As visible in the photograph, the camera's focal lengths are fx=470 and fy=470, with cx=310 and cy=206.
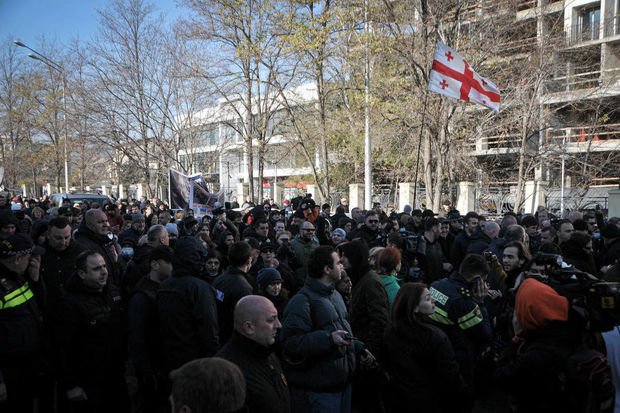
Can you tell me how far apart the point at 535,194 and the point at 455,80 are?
1578cm

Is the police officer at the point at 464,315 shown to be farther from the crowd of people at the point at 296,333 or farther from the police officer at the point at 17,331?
the police officer at the point at 17,331

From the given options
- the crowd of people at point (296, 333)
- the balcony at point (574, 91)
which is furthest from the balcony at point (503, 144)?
the crowd of people at point (296, 333)

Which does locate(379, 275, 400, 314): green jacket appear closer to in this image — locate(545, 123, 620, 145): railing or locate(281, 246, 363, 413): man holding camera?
locate(281, 246, 363, 413): man holding camera

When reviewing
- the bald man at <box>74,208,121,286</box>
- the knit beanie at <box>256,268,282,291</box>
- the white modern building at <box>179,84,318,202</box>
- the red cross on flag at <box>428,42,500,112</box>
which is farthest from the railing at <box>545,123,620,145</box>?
the bald man at <box>74,208,121,286</box>

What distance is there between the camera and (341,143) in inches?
1202

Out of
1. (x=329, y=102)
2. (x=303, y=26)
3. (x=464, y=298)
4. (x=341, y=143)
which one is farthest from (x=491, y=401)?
(x=341, y=143)

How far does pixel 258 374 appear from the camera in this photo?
2564 mm

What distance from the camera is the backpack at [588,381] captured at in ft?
9.47

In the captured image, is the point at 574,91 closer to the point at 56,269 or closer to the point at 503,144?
the point at 503,144

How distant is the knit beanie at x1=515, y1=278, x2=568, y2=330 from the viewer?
304 centimetres

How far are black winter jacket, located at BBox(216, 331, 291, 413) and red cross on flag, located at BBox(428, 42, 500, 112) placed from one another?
9.26 meters

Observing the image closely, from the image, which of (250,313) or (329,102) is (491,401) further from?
(329,102)

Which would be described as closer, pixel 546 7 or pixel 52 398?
pixel 52 398

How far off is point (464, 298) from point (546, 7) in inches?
859
